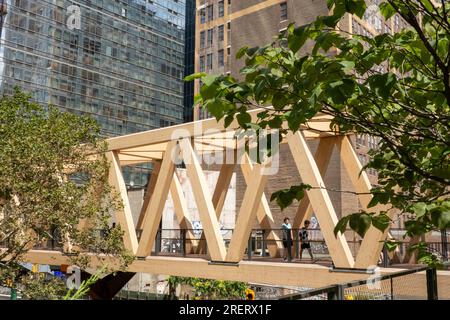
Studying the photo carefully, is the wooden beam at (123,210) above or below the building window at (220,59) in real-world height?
below

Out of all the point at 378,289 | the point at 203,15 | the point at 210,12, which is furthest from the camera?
the point at 203,15

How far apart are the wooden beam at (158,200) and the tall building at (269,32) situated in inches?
758

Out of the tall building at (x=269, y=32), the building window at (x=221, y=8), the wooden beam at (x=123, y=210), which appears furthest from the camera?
the building window at (x=221, y=8)

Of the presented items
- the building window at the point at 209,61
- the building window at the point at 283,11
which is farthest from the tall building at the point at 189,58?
the building window at the point at 283,11

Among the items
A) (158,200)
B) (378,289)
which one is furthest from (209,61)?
(378,289)

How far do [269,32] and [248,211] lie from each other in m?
36.9

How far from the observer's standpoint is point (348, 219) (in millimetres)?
3643

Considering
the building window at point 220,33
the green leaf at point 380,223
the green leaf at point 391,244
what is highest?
the building window at point 220,33

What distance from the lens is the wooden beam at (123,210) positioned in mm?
20453

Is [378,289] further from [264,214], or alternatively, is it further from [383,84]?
[264,214]

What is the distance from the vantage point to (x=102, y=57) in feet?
244

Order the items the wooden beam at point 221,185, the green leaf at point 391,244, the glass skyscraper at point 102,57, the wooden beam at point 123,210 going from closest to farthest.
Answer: the green leaf at point 391,244, the wooden beam at point 123,210, the wooden beam at point 221,185, the glass skyscraper at point 102,57

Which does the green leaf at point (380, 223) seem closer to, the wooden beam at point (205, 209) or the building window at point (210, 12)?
the wooden beam at point (205, 209)
